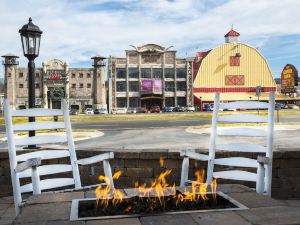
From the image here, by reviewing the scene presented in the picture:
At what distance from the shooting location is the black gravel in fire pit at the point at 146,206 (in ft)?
8.44

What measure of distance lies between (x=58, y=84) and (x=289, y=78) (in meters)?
43.3

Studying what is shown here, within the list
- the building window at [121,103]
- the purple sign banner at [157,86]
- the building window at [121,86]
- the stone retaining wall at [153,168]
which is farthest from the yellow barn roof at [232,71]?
the stone retaining wall at [153,168]

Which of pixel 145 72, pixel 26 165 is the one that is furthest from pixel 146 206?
pixel 145 72

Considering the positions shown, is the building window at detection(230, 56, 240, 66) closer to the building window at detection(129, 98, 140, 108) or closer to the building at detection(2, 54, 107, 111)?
the building window at detection(129, 98, 140, 108)

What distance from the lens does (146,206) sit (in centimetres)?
268

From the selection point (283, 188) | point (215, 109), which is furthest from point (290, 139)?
point (215, 109)

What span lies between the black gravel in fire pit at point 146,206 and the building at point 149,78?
234ft

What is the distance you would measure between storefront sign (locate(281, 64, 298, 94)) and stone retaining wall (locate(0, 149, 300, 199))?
71.9m

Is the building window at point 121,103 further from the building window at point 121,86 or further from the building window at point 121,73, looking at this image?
the building window at point 121,73

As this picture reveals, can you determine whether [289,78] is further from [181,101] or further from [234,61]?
[181,101]

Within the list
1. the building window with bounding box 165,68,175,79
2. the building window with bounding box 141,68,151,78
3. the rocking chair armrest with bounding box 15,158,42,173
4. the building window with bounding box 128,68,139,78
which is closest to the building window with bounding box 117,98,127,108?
the building window with bounding box 128,68,139,78

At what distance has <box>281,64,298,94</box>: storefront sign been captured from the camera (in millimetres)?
72875

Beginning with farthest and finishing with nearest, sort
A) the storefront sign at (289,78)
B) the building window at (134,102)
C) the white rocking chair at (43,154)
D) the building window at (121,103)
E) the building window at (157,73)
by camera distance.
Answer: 1. the building window at (157,73)
2. the building window at (134,102)
3. the building window at (121,103)
4. the storefront sign at (289,78)
5. the white rocking chair at (43,154)

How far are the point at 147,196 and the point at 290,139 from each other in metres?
19.0
